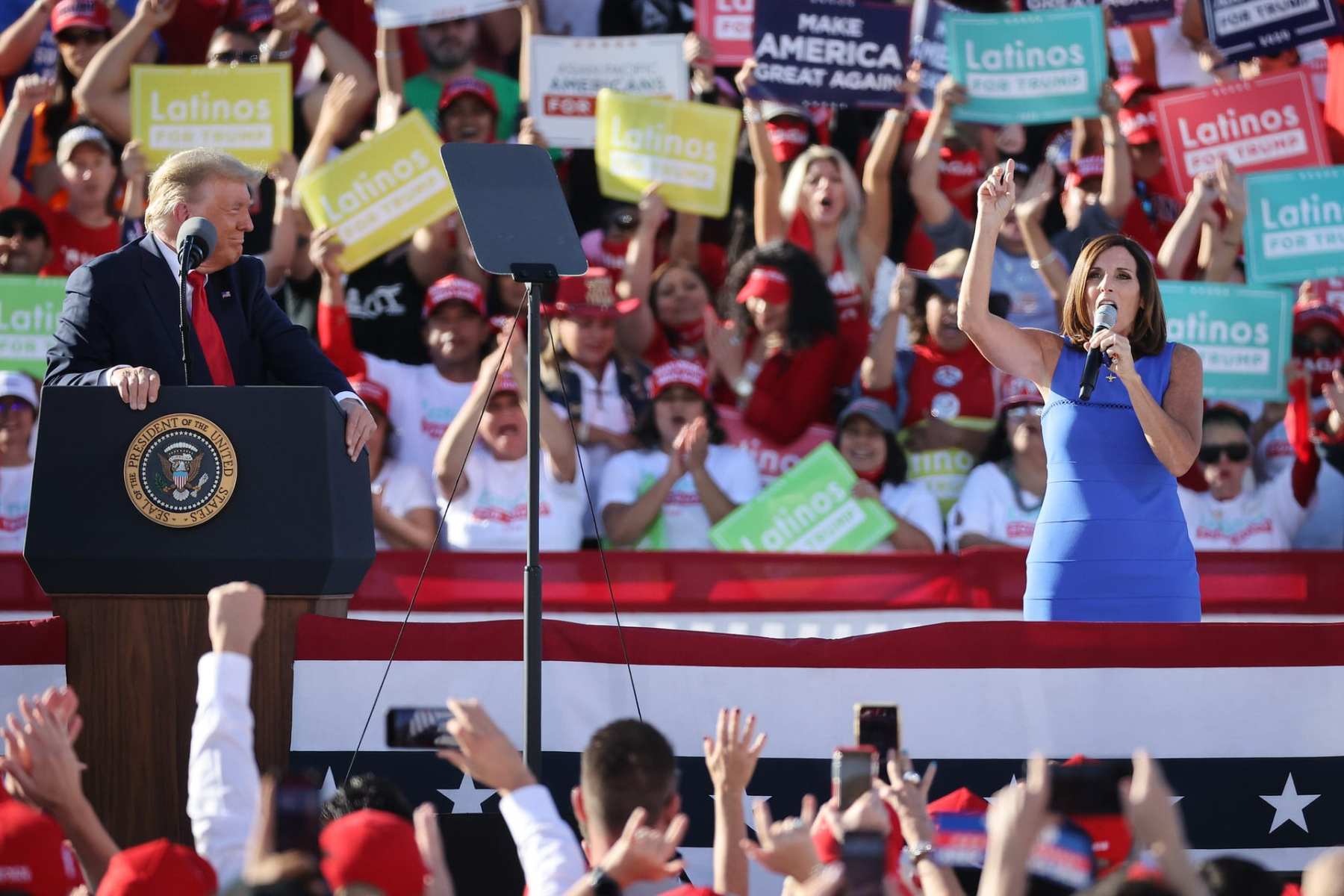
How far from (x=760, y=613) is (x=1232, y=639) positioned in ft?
6.77

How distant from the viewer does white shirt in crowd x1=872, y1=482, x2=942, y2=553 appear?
6418 mm

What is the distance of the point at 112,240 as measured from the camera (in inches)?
273

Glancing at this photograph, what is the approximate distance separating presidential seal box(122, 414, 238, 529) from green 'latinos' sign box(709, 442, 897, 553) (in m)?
2.85

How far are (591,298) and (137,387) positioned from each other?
3.56 metres

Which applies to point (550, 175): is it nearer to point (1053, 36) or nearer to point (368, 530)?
point (368, 530)

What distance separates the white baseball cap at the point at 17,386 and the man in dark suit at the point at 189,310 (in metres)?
2.66

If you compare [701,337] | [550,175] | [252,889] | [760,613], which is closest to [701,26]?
[701,337]

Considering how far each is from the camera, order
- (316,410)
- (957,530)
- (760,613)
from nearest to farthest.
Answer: (316,410)
(760,613)
(957,530)

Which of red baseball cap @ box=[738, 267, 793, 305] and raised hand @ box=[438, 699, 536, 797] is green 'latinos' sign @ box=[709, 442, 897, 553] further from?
raised hand @ box=[438, 699, 536, 797]

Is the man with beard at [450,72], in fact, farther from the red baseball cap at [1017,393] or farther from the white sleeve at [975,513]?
the white sleeve at [975,513]

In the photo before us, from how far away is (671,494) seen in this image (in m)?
6.41

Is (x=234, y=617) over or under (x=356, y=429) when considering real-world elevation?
under

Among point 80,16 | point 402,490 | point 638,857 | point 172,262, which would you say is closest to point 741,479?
point 402,490

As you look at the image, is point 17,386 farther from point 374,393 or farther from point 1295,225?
point 1295,225
